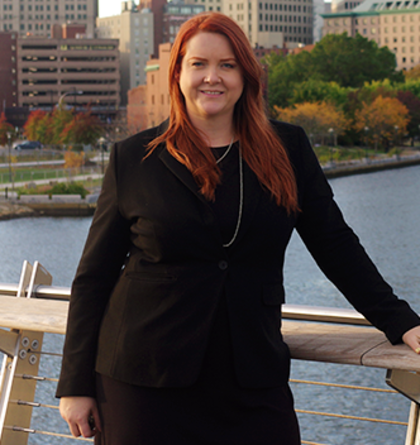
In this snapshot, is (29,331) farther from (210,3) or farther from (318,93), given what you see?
(210,3)

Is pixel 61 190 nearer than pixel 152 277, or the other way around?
pixel 152 277

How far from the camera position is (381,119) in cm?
6575

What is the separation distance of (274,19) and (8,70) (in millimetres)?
42643

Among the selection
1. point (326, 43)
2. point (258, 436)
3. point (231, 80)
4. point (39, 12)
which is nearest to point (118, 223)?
point (231, 80)

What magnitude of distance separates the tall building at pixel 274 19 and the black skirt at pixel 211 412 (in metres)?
115

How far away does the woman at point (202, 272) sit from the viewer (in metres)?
1.65

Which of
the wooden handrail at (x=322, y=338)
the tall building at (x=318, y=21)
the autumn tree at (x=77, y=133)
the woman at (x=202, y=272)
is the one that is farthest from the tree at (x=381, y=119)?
the woman at (x=202, y=272)

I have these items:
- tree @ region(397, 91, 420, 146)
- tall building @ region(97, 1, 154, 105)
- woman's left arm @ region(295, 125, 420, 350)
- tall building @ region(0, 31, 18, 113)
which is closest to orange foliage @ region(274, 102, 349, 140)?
Result: tree @ region(397, 91, 420, 146)

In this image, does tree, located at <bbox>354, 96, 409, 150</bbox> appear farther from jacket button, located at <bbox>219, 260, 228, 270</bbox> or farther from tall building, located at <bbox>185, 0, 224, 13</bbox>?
jacket button, located at <bbox>219, 260, 228, 270</bbox>

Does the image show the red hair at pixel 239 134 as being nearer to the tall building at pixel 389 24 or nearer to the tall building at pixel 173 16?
the tall building at pixel 173 16

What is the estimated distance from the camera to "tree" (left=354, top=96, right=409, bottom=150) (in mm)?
66000

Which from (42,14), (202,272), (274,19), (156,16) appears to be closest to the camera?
(202,272)

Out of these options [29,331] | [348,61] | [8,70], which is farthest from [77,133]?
[29,331]

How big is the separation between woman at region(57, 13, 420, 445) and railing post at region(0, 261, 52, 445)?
0.51 meters
